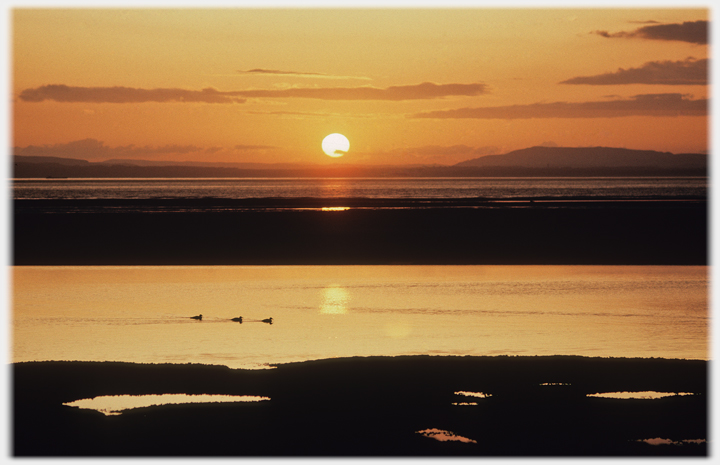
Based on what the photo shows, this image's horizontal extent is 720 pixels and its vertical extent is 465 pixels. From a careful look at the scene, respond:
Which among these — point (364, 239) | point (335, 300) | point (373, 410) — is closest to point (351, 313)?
point (335, 300)

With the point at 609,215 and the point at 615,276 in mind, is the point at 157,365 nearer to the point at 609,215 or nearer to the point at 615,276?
the point at 615,276

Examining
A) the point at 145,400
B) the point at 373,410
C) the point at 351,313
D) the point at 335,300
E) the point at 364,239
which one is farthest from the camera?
the point at 364,239

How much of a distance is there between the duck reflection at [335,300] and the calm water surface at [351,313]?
0.17ft

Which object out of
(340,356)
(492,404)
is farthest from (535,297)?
(492,404)

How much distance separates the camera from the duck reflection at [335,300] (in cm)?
1714

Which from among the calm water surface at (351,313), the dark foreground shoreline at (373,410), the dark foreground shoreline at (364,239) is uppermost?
the dark foreground shoreline at (364,239)

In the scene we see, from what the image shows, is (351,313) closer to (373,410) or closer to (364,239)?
(373,410)

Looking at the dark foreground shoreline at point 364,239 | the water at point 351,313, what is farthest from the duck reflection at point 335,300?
the dark foreground shoreline at point 364,239

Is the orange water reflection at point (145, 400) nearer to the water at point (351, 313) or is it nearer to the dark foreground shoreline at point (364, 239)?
the water at point (351, 313)

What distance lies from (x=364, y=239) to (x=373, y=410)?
25.4m

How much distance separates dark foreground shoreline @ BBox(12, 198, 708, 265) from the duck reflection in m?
7.05

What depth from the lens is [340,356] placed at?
1273cm

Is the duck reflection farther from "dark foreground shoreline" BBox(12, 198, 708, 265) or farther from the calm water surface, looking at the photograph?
"dark foreground shoreline" BBox(12, 198, 708, 265)

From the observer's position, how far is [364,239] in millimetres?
35125
